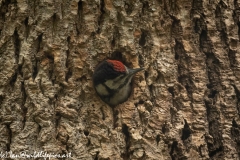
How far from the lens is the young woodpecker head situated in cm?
276

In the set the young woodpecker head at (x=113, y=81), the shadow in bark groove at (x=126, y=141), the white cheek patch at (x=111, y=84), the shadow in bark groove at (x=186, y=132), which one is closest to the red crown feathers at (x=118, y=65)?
the young woodpecker head at (x=113, y=81)

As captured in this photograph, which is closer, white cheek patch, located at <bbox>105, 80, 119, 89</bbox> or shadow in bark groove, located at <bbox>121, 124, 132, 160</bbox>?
shadow in bark groove, located at <bbox>121, 124, 132, 160</bbox>

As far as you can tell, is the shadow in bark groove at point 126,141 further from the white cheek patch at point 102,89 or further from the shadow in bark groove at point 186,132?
the shadow in bark groove at point 186,132

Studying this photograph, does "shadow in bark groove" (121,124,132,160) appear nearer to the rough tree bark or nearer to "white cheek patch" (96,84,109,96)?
the rough tree bark

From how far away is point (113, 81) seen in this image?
286 cm

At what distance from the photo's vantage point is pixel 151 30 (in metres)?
2.87

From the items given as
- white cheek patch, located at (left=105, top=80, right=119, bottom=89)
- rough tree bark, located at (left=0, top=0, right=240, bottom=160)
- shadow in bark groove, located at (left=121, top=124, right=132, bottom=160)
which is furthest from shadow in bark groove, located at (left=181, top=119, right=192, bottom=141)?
white cheek patch, located at (left=105, top=80, right=119, bottom=89)

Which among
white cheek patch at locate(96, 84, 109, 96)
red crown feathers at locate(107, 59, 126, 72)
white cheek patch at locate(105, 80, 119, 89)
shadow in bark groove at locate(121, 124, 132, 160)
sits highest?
red crown feathers at locate(107, 59, 126, 72)

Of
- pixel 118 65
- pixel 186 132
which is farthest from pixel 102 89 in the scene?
pixel 186 132

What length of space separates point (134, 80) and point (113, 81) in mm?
133

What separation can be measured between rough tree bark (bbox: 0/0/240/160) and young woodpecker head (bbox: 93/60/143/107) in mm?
53

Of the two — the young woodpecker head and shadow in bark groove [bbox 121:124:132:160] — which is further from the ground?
the young woodpecker head

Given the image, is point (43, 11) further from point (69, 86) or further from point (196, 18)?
point (196, 18)

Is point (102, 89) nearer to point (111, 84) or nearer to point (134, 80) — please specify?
point (111, 84)
